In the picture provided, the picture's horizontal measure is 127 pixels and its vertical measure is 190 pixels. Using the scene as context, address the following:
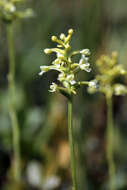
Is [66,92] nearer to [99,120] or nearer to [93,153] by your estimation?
[93,153]

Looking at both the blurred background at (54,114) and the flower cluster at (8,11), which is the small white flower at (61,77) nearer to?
the flower cluster at (8,11)

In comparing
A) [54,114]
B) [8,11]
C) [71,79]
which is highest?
[8,11]

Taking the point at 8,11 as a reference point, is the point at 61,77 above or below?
below


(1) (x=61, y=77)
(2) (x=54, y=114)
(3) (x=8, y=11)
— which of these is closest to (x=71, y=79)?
(1) (x=61, y=77)

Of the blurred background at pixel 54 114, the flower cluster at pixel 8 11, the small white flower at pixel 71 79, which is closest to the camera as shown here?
the small white flower at pixel 71 79

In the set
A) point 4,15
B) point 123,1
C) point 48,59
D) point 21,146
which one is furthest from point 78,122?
point 123,1

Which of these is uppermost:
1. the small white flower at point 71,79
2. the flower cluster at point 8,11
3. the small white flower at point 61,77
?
the flower cluster at point 8,11

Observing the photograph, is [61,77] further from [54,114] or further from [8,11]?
[54,114]

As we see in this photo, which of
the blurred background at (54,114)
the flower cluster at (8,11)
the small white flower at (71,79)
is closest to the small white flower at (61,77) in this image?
the small white flower at (71,79)
